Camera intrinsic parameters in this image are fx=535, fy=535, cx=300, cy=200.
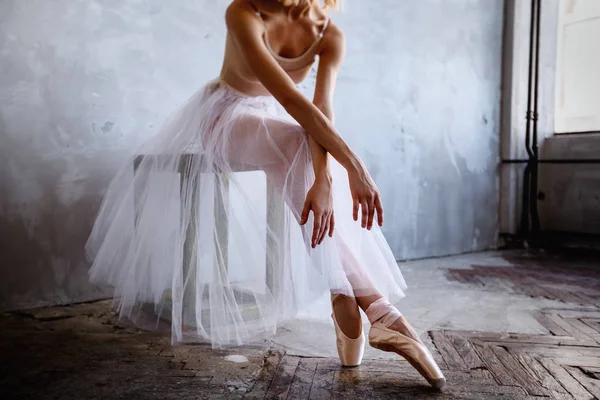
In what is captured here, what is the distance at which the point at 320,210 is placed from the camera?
5.08 ft

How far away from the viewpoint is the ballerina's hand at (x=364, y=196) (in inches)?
62.0

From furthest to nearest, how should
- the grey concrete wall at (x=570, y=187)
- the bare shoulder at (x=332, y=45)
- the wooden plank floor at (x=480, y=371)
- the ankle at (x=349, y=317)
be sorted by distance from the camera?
1. the grey concrete wall at (x=570, y=187)
2. the bare shoulder at (x=332, y=45)
3. the ankle at (x=349, y=317)
4. the wooden plank floor at (x=480, y=371)

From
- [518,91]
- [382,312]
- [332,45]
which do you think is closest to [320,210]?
[382,312]

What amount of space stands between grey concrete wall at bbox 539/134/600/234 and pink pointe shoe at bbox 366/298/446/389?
120 inches

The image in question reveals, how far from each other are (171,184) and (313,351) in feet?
2.73

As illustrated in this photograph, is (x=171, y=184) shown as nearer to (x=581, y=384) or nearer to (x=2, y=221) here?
(x=2, y=221)

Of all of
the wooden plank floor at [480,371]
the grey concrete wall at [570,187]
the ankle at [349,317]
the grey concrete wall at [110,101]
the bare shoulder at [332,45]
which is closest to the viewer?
the wooden plank floor at [480,371]

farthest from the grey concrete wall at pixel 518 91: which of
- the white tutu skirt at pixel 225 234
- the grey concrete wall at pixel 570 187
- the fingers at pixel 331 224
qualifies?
the fingers at pixel 331 224

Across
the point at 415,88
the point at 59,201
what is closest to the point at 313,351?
the point at 59,201

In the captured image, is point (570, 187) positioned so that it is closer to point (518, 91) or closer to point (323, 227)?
point (518, 91)

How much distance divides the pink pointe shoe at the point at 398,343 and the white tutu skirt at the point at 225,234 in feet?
0.24

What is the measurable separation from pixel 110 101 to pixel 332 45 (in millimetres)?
1175

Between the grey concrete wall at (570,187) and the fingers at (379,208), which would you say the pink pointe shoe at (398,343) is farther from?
the grey concrete wall at (570,187)

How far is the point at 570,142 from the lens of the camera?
4156 mm
